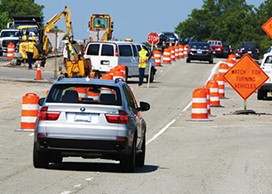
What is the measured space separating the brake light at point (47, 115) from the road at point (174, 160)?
86 centimetres

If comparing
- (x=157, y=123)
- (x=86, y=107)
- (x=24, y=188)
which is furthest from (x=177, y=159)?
(x=157, y=123)

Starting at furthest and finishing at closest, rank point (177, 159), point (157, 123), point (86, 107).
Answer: point (157, 123), point (177, 159), point (86, 107)

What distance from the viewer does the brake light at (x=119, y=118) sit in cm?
1528

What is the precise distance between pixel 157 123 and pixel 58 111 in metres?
12.8

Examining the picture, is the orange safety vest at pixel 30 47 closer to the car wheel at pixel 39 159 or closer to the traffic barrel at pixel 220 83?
the traffic barrel at pixel 220 83

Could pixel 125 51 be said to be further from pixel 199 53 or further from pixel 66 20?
pixel 199 53

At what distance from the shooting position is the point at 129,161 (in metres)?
15.7

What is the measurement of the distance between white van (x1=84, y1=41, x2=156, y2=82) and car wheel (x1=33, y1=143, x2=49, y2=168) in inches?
1140

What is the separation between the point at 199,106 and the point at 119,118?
45.9ft

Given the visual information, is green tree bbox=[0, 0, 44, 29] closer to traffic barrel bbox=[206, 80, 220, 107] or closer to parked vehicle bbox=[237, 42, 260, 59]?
parked vehicle bbox=[237, 42, 260, 59]

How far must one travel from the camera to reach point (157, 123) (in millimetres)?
27953

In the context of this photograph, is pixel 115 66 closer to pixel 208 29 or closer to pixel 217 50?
pixel 217 50

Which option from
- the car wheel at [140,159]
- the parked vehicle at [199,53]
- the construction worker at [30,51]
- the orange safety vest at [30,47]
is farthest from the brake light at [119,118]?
the parked vehicle at [199,53]

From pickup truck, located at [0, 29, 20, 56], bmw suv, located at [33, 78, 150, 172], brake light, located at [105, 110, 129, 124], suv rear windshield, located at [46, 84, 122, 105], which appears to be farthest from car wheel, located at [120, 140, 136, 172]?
pickup truck, located at [0, 29, 20, 56]
